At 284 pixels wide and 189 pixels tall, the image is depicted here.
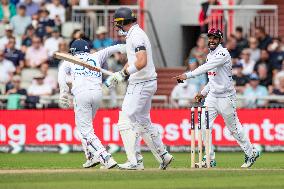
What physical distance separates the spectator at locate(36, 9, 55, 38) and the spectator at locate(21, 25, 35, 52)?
0.17 m

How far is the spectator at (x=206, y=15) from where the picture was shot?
29766 millimetres

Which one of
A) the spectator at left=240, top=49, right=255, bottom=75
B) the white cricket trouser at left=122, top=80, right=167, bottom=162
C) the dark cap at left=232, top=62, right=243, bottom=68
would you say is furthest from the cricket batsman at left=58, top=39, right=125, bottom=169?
the spectator at left=240, top=49, right=255, bottom=75

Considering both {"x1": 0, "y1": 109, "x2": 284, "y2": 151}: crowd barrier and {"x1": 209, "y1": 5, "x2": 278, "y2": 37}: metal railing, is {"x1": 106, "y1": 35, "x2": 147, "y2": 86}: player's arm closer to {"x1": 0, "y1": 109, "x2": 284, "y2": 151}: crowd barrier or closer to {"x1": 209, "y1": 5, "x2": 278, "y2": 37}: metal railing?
{"x1": 0, "y1": 109, "x2": 284, "y2": 151}: crowd barrier

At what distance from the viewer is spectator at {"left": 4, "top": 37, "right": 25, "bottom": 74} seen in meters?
29.7

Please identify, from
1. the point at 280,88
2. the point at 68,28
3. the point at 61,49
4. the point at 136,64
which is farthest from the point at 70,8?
the point at 136,64

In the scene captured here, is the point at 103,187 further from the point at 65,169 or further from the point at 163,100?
the point at 163,100

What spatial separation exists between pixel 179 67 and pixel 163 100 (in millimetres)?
3360

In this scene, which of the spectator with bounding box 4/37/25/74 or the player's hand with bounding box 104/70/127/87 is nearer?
the player's hand with bounding box 104/70/127/87

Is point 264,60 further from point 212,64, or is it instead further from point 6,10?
point 212,64

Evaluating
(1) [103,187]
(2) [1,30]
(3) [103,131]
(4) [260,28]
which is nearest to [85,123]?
(1) [103,187]

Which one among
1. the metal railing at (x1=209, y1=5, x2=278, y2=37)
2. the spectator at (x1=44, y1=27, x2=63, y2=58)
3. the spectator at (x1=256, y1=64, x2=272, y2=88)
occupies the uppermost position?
the metal railing at (x1=209, y1=5, x2=278, y2=37)

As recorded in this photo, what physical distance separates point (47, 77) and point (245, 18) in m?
5.52

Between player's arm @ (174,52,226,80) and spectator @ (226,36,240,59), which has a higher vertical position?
player's arm @ (174,52,226,80)

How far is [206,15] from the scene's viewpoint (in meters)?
29.9
